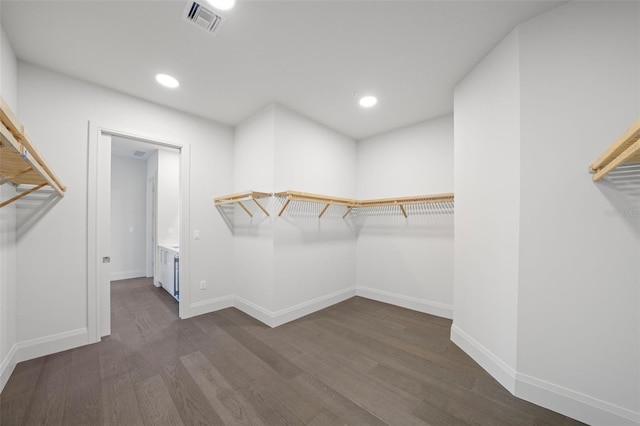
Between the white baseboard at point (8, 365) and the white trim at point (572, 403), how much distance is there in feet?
12.1

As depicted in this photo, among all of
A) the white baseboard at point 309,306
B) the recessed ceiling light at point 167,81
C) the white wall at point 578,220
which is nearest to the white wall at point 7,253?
the recessed ceiling light at point 167,81

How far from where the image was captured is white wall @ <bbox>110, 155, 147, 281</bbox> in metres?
5.21

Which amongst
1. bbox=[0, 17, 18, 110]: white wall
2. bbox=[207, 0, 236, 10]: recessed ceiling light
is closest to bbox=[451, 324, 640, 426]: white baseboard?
bbox=[207, 0, 236, 10]: recessed ceiling light

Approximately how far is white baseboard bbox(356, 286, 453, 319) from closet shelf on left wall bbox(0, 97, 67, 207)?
3765 millimetres

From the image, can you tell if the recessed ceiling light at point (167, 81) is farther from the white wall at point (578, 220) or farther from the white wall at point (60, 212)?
the white wall at point (578, 220)

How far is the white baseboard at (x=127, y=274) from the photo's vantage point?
16.5ft

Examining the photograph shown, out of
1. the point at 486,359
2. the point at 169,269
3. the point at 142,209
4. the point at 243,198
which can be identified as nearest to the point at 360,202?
the point at 243,198

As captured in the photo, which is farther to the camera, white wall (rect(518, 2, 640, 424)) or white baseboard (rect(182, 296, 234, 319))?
white baseboard (rect(182, 296, 234, 319))

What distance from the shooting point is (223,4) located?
1.57 metres

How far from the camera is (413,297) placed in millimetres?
3361

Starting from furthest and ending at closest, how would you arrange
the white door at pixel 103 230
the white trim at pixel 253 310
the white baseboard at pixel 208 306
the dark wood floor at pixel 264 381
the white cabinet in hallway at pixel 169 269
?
1. the white cabinet in hallway at pixel 169 269
2. the white baseboard at pixel 208 306
3. the white trim at pixel 253 310
4. the white door at pixel 103 230
5. the dark wood floor at pixel 264 381

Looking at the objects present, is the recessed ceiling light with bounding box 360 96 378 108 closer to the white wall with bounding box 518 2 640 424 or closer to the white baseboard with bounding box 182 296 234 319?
the white wall with bounding box 518 2 640 424

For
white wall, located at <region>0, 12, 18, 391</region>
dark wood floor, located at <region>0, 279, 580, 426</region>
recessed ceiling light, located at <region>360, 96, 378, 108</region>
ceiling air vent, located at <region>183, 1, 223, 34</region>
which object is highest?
ceiling air vent, located at <region>183, 1, 223, 34</region>

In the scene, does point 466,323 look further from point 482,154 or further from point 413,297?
point 482,154
